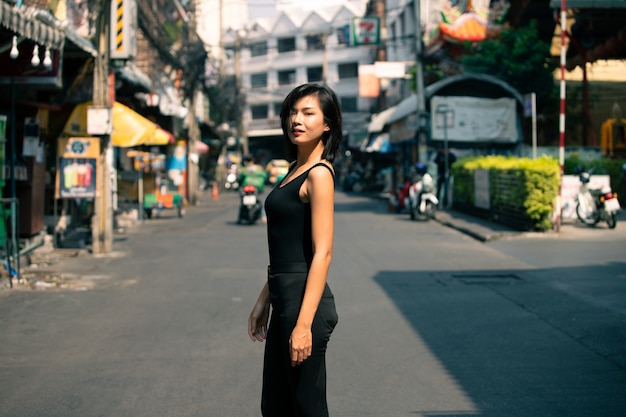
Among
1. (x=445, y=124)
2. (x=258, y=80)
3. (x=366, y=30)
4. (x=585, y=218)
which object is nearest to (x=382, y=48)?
(x=366, y=30)

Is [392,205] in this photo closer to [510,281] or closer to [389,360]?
[510,281]

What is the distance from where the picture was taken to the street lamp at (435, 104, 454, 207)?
24953 millimetres

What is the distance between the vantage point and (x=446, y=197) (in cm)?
2612

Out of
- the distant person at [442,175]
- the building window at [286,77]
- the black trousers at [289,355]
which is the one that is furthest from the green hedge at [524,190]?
the building window at [286,77]

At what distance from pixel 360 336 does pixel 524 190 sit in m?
9.73

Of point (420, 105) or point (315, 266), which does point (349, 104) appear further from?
point (315, 266)

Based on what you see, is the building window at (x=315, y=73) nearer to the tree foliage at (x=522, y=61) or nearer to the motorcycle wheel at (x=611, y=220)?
the tree foliage at (x=522, y=61)

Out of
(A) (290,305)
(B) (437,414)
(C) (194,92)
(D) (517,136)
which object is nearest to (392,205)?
(D) (517,136)

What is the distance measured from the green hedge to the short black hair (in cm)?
1299

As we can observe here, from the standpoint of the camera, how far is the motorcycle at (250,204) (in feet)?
67.7

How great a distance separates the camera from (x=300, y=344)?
3.16 metres

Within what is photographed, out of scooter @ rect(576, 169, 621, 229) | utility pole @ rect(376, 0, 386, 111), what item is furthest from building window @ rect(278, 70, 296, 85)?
scooter @ rect(576, 169, 621, 229)

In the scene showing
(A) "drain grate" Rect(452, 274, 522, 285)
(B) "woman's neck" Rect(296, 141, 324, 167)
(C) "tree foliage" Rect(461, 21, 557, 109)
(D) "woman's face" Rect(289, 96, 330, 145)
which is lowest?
(A) "drain grate" Rect(452, 274, 522, 285)

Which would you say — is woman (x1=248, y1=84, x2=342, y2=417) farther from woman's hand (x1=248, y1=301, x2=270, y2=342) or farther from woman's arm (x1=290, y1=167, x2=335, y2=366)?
woman's hand (x1=248, y1=301, x2=270, y2=342)
